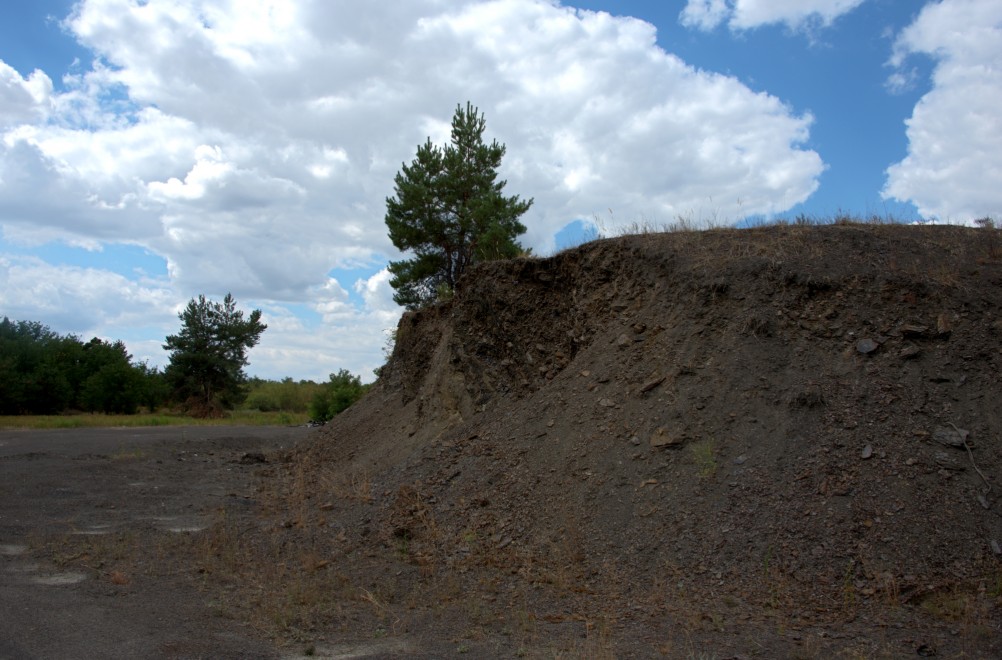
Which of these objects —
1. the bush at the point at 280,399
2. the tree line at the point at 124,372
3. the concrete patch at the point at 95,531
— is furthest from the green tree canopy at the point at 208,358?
the concrete patch at the point at 95,531

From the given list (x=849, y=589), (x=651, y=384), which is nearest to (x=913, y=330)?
(x=651, y=384)

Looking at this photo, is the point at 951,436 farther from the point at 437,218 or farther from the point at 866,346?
the point at 437,218

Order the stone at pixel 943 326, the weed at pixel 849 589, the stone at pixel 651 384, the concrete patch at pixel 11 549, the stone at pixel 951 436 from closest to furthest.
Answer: the weed at pixel 849 589, the stone at pixel 951 436, the stone at pixel 943 326, the concrete patch at pixel 11 549, the stone at pixel 651 384

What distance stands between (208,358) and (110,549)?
41.0 m

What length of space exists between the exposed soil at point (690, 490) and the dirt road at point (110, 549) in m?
0.19

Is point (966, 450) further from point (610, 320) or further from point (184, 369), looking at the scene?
point (184, 369)

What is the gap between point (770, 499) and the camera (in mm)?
7277

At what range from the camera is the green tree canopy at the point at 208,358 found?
4738 centimetres

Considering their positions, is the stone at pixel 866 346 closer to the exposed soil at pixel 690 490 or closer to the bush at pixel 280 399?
the exposed soil at pixel 690 490

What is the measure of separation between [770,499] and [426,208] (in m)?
22.5

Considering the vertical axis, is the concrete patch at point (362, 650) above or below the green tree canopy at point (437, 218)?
below

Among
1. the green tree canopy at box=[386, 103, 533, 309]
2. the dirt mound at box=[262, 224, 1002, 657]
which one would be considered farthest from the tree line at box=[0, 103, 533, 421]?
the dirt mound at box=[262, 224, 1002, 657]

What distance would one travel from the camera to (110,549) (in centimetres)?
930

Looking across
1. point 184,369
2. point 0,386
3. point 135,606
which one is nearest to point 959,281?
point 135,606
